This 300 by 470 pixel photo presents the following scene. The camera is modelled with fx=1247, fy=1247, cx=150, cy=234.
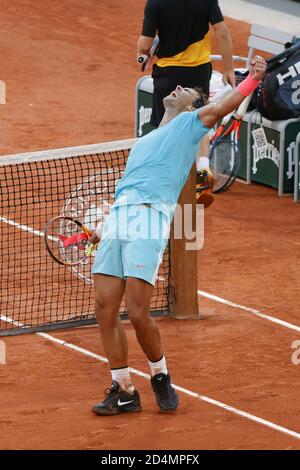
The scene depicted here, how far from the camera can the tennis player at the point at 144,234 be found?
8.00m

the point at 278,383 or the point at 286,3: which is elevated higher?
the point at 286,3

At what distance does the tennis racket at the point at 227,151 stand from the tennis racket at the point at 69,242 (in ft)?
8.97

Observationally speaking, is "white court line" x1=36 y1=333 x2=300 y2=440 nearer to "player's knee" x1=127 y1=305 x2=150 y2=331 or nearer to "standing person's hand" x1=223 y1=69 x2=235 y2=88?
"player's knee" x1=127 y1=305 x2=150 y2=331

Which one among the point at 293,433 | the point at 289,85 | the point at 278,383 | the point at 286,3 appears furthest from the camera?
the point at 286,3

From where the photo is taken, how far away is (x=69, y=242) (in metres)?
10.9

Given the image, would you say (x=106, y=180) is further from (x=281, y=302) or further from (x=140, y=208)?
(x=140, y=208)

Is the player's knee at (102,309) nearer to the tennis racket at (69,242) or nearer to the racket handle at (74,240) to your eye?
the tennis racket at (69,242)

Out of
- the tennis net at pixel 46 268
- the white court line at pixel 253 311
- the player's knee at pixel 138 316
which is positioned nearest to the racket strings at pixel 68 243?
the tennis net at pixel 46 268

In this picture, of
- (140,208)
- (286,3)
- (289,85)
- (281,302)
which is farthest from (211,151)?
(286,3)

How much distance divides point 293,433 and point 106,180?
4.37m

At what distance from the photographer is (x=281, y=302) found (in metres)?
10.6

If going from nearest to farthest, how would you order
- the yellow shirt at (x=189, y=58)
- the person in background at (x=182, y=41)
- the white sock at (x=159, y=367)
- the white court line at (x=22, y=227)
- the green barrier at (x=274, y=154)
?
1. the white sock at (x=159, y=367)
2. the white court line at (x=22, y=227)
3. the person in background at (x=182, y=41)
4. the yellow shirt at (x=189, y=58)
5. the green barrier at (x=274, y=154)

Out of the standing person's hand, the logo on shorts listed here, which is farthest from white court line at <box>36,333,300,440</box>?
the standing person's hand

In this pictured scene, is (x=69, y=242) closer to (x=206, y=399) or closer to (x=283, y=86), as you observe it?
(x=206, y=399)
